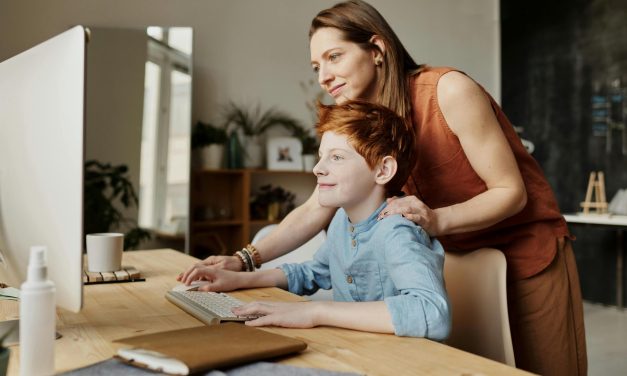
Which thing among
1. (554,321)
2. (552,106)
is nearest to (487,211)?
(554,321)

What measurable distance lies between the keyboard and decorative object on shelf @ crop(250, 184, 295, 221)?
378 centimetres

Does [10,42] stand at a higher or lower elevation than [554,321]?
higher

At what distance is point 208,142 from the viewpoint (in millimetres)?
4824

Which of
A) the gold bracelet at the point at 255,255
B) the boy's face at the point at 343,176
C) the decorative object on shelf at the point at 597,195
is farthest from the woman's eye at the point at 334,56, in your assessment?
the decorative object on shelf at the point at 597,195

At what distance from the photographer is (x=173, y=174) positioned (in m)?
4.57

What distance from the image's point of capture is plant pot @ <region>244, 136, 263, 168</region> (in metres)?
5.11

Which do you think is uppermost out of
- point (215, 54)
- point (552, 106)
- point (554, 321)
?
point (215, 54)

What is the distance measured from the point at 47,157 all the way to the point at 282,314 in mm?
449

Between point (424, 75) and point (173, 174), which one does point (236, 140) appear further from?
point (424, 75)

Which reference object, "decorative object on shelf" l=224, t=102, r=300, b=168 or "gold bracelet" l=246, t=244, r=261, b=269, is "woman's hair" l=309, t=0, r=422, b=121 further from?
"decorative object on shelf" l=224, t=102, r=300, b=168

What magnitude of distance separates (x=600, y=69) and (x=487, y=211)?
4.25 metres

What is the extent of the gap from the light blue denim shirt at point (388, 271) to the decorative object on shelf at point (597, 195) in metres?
3.81

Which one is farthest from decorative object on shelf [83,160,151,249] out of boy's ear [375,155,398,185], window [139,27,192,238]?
boy's ear [375,155,398,185]

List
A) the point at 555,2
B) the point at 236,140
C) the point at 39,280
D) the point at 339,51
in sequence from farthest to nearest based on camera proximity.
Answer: the point at 555,2, the point at 236,140, the point at 339,51, the point at 39,280
